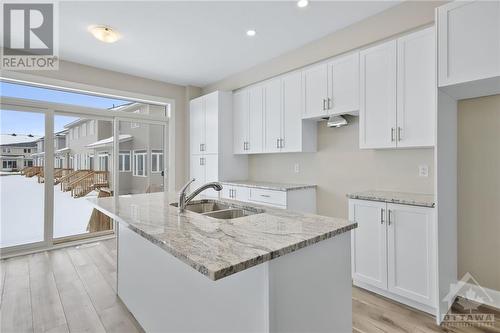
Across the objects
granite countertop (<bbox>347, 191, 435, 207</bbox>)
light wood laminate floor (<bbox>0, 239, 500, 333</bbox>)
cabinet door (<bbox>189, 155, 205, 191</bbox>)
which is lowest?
light wood laminate floor (<bbox>0, 239, 500, 333</bbox>)

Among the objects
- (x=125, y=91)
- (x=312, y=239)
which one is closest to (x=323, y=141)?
(x=312, y=239)

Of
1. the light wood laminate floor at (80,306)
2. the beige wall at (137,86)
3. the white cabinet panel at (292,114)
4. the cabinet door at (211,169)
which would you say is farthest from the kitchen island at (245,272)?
the beige wall at (137,86)

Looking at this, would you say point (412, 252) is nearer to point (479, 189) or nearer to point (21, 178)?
point (479, 189)

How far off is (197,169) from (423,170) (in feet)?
11.6

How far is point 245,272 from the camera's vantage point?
44.7 inches

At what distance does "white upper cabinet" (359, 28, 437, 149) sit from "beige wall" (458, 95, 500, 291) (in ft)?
1.30

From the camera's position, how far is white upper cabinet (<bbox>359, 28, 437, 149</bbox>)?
233 centimetres

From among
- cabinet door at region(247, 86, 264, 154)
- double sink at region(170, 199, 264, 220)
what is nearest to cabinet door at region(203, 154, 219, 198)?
cabinet door at region(247, 86, 264, 154)

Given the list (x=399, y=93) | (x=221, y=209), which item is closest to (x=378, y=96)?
(x=399, y=93)

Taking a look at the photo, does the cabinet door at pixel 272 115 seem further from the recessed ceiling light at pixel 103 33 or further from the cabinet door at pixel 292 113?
the recessed ceiling light at pixel 103 33

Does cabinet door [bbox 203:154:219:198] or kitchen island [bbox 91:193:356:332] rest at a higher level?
cabinet door [bbox 203:154:219:198]

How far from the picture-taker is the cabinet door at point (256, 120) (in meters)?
4.00

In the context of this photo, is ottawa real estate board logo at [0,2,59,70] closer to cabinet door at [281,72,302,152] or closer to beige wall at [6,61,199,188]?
beige wall at [6,61,199,188]

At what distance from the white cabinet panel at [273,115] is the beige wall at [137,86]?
1975 mm
